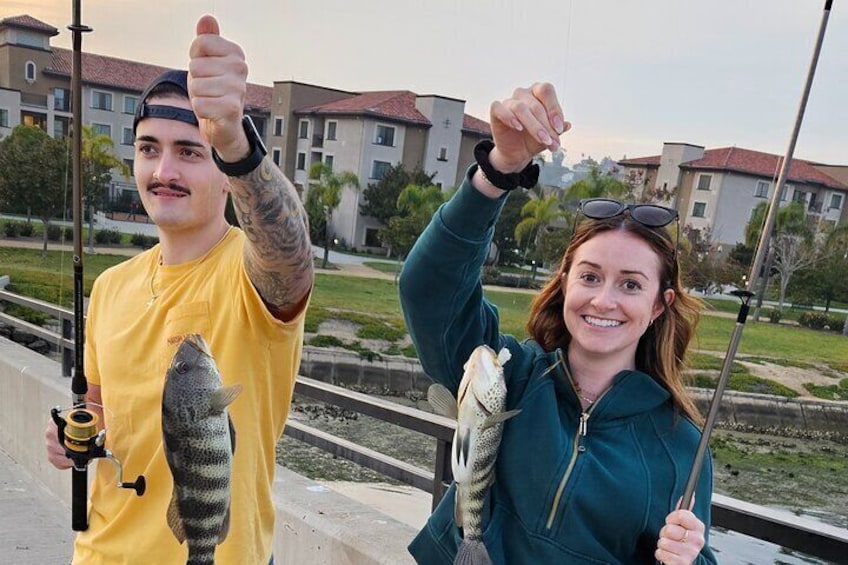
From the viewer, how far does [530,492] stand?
150cm

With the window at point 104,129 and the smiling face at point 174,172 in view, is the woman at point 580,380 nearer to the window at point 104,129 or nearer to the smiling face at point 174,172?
the smiling face at point 174,172

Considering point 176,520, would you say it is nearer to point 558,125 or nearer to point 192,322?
point 192,322

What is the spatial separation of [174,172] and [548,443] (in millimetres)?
1092

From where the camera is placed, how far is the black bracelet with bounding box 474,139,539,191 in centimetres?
139

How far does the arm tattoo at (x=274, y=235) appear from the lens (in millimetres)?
1379

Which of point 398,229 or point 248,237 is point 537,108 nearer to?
point 248,237

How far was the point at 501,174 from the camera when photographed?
4.56 feet

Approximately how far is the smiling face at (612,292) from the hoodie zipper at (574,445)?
96mm

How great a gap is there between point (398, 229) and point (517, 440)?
109 feet

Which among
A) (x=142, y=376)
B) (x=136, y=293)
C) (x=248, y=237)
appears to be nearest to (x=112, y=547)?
(x=142, y=376)

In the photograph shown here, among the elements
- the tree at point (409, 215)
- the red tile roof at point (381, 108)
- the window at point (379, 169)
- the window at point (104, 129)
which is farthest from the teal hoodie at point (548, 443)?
the window at point (379, 169)

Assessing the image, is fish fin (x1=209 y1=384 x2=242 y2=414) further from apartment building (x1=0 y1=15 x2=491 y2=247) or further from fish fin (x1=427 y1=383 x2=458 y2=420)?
apartment building (x1=0 y1=15 x2=491 y2=247)

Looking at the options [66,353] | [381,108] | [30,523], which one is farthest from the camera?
[381,108]

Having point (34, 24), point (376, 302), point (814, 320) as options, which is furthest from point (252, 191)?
point (814, 320)
